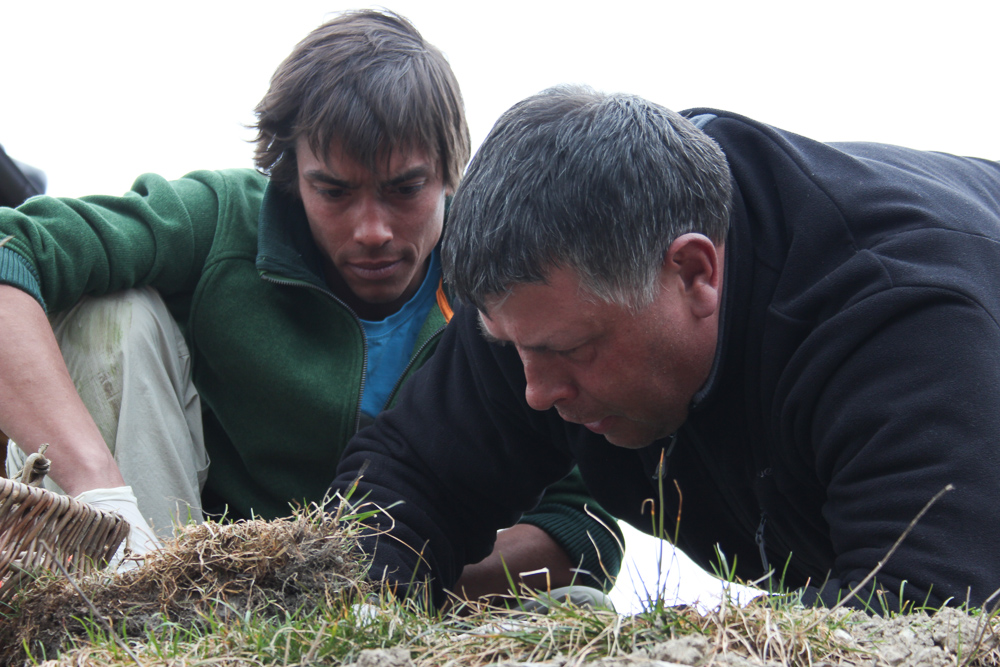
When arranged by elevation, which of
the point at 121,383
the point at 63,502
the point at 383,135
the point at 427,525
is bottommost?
the point at 427,525

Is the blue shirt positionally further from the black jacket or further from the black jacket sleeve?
the black jacket sleeve

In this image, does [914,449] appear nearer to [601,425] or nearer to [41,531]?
[601,425]

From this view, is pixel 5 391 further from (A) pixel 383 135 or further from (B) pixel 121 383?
(A) pixel 383 135

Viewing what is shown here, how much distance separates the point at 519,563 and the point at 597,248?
1.32 meters

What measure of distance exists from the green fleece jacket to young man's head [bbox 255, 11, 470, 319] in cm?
14

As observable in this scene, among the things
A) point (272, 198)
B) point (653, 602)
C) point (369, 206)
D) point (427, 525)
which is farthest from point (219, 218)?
point (653, 602)

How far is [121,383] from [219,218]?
65 centimetres

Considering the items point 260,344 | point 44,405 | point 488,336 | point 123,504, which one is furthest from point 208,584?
point 260,344

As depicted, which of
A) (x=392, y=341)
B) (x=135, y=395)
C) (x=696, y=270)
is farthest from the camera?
(x=392, y=341)

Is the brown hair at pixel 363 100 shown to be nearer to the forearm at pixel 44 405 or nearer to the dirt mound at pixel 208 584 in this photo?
Result: the forearm at pixel 44 405

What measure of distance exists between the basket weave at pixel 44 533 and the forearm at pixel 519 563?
1251mm

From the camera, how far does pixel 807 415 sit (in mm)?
1781

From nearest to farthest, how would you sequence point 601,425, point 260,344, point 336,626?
point 336,626 < point 601,425 < point 260,344

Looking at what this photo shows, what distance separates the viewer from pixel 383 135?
270cm
